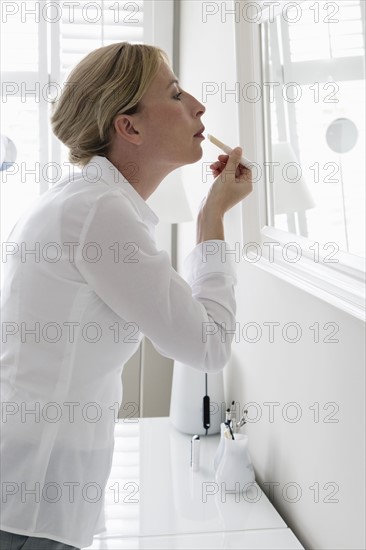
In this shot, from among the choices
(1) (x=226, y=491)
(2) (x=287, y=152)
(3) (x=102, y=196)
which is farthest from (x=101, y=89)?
(1) (x=226, y=491)

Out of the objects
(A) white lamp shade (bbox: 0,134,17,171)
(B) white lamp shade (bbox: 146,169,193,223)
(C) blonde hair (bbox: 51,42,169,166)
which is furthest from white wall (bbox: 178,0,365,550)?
(A) white lamp shade (bbox: 0,134,17,171)

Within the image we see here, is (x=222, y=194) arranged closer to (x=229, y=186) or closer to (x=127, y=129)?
(x=229, y=186)

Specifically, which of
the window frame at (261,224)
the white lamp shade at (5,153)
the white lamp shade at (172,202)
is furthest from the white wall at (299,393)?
the white lamp shade at (5,153)

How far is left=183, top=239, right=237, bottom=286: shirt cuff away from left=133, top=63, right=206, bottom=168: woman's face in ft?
0.52

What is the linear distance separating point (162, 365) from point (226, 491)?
114cm

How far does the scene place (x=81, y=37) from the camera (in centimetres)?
230

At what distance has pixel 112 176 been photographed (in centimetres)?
90

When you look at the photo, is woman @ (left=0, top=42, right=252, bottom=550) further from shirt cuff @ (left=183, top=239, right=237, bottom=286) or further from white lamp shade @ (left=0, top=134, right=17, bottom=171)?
white lamp shade @ (left=0, top=134, right=17, bottom=171)

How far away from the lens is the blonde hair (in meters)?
0.92

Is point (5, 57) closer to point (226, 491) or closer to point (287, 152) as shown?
point (287, 152)

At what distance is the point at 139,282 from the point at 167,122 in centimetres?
30

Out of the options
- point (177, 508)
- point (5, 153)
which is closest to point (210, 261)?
point (177, 508)

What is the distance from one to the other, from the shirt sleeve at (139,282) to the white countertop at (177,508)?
46 centimetres

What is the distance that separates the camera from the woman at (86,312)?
80cm
